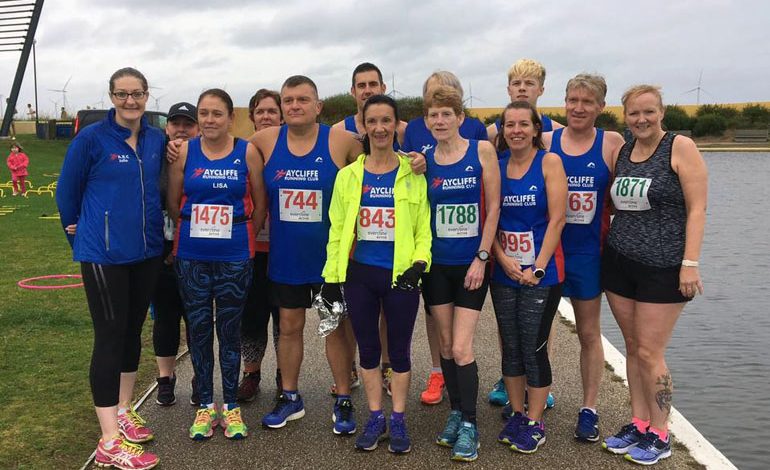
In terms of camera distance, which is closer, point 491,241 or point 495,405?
point 491,241

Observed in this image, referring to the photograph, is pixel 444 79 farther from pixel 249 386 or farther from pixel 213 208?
pixel 249 386

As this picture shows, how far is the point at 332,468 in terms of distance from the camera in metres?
3.58

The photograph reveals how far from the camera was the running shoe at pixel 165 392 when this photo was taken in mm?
4492

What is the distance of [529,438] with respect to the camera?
3768 millimetres

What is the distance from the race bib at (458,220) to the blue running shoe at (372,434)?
1.20 meters

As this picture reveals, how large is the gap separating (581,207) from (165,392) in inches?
120

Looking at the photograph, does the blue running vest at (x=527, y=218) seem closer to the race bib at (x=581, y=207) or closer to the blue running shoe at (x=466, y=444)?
the race bib at (x=581, y=207)

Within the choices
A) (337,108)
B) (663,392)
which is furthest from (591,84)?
(337,108)

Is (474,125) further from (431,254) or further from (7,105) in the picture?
(7,105)

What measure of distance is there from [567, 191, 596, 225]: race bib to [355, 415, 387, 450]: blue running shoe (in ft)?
5.49

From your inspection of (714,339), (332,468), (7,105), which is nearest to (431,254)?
A: (332,468)

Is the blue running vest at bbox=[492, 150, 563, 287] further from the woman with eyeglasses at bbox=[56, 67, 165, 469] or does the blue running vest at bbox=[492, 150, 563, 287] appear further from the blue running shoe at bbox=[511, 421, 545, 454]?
the woman with eyeglasses at bbox=[56, 67, 165, 469]

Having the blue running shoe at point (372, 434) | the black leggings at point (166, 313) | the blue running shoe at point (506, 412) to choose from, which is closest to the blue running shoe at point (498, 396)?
the blue running shoe at point (506, 412)

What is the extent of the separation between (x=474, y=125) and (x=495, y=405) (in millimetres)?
1929
